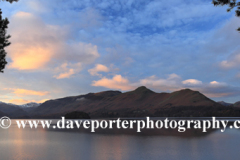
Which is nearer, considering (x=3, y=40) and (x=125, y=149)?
(x=3, y=40)

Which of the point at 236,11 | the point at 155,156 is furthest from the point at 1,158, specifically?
the point at 236,11

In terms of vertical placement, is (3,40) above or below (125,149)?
above

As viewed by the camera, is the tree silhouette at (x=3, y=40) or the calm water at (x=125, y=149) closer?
the tree silhouette at (x=3, y=40)

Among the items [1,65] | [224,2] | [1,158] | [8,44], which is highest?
[224,2]

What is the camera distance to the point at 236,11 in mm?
20484

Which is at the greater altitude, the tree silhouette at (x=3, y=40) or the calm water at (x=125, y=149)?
the tree silhouette at (x=3, y=40)

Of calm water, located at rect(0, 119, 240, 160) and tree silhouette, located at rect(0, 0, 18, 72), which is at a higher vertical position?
tree silhouette, located at rect(0, 0, 18, 72)

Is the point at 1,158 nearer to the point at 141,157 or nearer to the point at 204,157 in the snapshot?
the point at 141,157

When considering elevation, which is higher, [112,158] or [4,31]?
[4,31]

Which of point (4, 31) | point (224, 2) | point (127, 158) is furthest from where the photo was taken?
point (127, 158)

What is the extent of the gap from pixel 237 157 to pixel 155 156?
10.2 metres

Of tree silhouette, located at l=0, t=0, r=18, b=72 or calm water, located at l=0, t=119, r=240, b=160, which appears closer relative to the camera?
tree silhouette, located at l=0, t=0, r=18, b=72

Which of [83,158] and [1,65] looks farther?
[83,158]

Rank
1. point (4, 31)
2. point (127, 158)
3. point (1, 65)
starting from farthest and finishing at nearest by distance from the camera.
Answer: point (127, 158), point (1, 65), point (4, 31)
